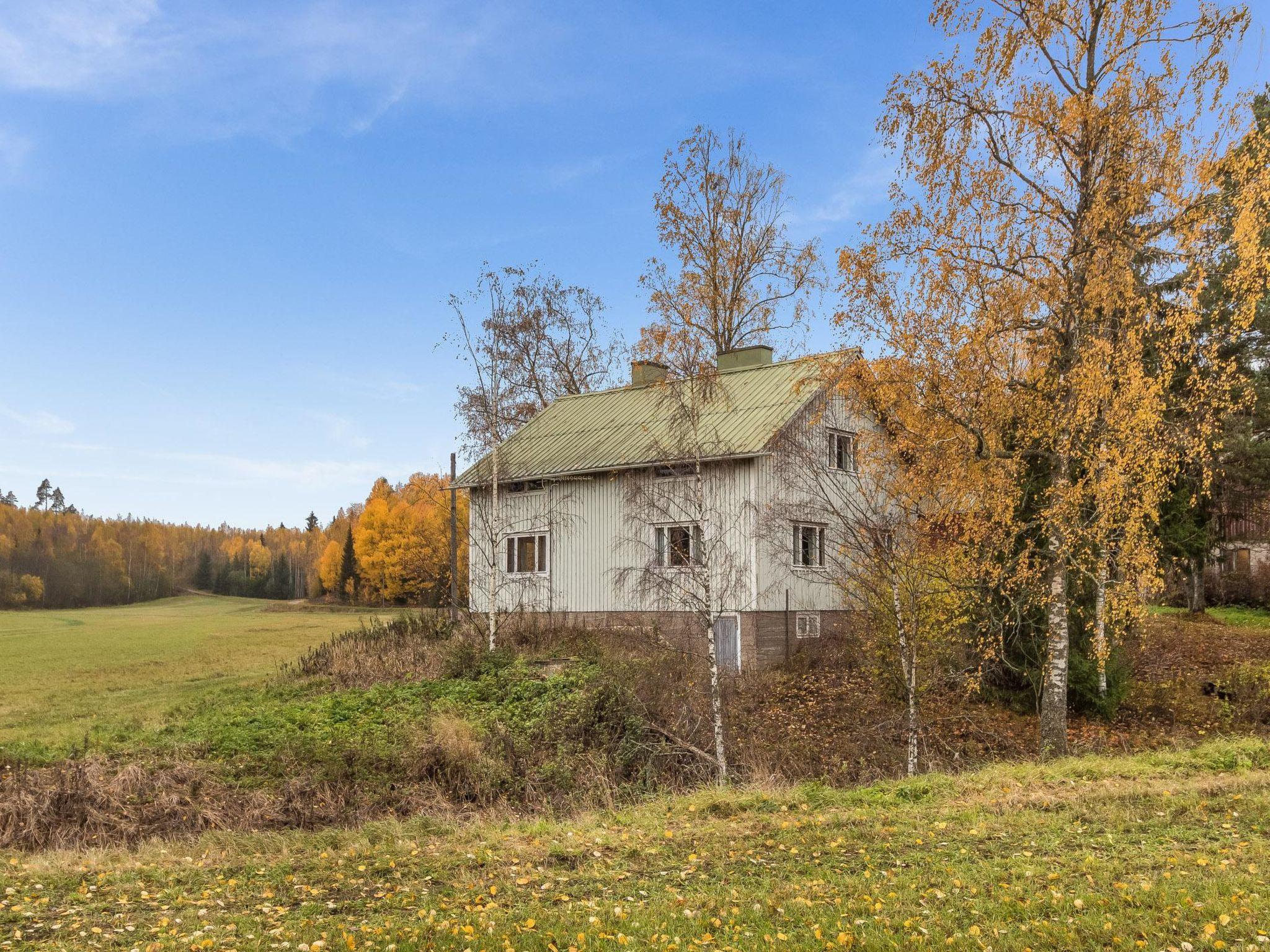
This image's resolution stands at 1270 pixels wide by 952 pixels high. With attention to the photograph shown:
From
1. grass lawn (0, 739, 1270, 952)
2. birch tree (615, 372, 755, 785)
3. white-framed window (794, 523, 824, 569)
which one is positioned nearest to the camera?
grass lawn (0, 739, 1270, 952)

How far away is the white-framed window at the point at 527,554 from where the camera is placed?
28.3 m

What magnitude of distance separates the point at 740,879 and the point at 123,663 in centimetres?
2866

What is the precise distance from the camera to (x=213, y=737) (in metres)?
16.4

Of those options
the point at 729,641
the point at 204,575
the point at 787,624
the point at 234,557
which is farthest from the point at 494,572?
the point at 234,557

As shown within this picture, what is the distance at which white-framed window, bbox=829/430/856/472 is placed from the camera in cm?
2572

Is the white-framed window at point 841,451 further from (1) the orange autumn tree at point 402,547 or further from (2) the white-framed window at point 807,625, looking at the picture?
(1) the orange autumn tree at point 402,547

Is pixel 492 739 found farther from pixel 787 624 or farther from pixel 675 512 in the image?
pixel 787 624

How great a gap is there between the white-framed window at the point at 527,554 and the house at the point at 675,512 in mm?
41

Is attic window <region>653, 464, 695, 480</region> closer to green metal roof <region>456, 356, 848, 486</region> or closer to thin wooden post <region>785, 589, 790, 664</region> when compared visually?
green metal roof <region>456, 356, 848, 486</region>

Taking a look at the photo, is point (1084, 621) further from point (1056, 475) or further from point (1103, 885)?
point (1103, 885)

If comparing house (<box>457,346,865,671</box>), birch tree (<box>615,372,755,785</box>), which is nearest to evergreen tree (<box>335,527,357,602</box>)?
house (<box>457,346,865,671</box>)

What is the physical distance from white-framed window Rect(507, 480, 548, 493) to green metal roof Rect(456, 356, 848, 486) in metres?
0.31

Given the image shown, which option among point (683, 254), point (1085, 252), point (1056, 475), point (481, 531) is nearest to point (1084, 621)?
point (1056, 475)

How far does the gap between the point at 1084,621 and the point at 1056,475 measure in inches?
231
